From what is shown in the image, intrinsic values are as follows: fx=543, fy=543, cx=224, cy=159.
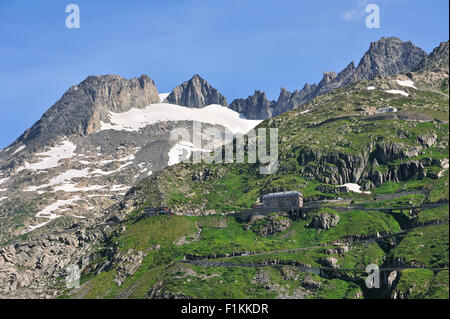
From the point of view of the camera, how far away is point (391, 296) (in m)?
193

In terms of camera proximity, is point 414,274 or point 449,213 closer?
point 449,213
